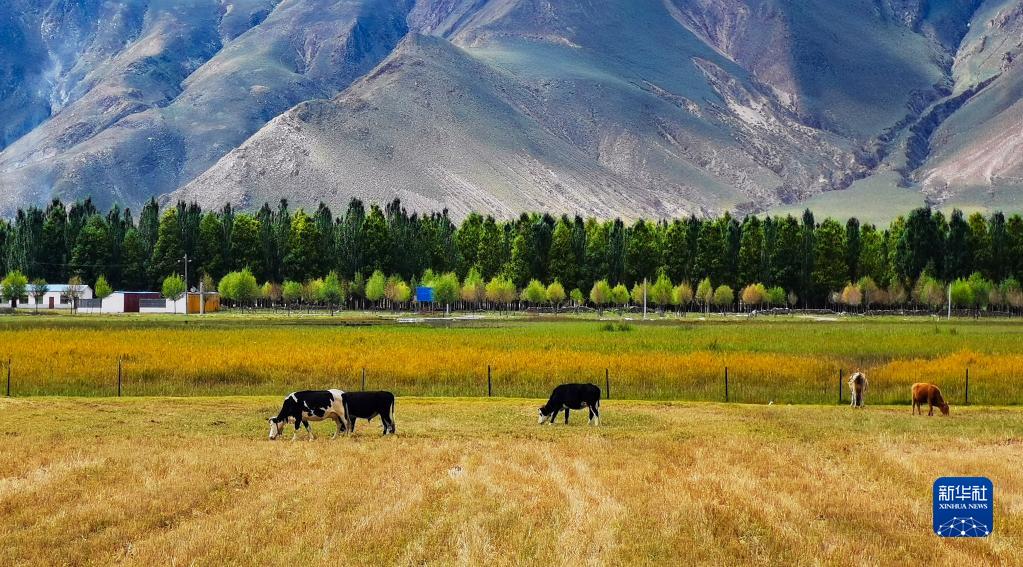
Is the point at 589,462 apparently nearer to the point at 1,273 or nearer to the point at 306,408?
the point at 306,408

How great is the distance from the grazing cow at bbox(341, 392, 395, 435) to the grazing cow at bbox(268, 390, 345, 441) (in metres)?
0.24

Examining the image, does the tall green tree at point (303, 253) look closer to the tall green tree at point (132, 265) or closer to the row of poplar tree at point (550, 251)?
the row of poplar tree at point (550, 251)

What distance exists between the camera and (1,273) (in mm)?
164500

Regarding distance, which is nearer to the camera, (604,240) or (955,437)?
(955,437)

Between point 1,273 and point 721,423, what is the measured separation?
15732cm

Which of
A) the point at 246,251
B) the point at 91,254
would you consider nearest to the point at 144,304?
the point at 91,254

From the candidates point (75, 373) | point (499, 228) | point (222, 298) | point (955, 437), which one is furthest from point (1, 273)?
point (955, 437)

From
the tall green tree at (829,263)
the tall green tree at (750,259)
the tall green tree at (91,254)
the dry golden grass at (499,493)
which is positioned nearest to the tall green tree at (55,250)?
the tall green tree at (91,254)

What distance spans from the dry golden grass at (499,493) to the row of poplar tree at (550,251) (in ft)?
425

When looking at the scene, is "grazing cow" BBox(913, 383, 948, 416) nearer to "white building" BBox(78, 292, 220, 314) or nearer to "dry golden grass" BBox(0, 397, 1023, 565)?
"dry golden grass" BBox(0, 397, 1023, 565)

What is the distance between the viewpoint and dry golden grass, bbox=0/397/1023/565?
17.0 m

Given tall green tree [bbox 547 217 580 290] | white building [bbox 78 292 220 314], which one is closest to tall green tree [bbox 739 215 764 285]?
tall green tree [bbox 547 217 580 290]

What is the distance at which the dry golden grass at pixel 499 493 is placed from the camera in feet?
55.6

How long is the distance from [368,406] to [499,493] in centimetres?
997
